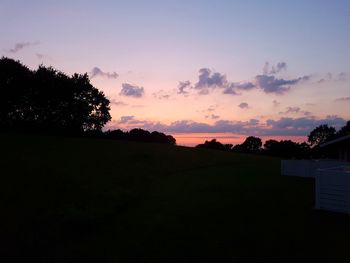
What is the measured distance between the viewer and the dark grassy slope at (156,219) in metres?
9.90

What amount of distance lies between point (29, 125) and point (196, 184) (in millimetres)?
45134

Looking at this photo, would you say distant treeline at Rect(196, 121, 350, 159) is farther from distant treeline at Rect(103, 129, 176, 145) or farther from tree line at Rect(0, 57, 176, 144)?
tree line at Rect(0, 57, 176, 144)

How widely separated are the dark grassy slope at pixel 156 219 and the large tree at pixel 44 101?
37.8 m

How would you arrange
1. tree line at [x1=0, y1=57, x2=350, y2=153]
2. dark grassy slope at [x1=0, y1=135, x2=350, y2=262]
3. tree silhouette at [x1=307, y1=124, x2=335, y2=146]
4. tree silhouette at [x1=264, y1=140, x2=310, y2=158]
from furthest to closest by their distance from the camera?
tree silhouette at [x1=307, y1=124, x2=335, y2=146] → tree silhouette at [x1=264, y1=140, x2=310, y2=158] → tree line at [x1=0, y1=57, x2=350, y2=153] → dark grassy slope at [x1=0, y1=135, x2=350, y2=262]

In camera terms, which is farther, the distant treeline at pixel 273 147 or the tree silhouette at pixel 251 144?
the tree silhouette at pixel 251 144

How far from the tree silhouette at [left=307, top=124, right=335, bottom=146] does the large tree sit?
62.0 meters

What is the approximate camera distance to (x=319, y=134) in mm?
102875

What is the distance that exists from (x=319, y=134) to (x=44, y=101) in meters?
73.9

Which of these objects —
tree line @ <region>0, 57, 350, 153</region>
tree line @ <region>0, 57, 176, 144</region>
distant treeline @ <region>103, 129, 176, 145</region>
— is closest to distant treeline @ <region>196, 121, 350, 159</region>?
distant treeline @ <region>103, 129, 176, 145</region>

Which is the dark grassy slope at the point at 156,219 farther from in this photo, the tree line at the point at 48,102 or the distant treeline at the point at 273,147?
the distant treeline at the point at 273,147

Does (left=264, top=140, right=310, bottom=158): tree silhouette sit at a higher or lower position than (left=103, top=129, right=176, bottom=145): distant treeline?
lower

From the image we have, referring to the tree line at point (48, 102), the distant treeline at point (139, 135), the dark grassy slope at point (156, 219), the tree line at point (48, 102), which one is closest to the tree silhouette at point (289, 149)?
the tree line at point (48, 102)

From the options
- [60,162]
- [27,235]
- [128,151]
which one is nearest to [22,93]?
[128,151]

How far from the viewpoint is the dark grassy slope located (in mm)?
9898
